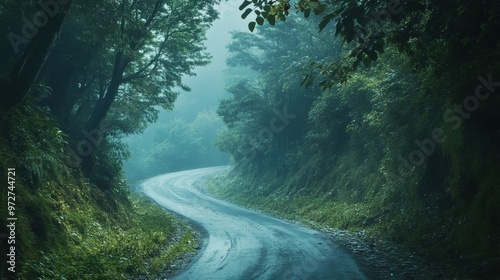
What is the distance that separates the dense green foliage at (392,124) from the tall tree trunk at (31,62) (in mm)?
6668

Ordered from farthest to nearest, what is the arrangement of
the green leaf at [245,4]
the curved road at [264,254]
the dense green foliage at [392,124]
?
1. the curved road at [264,254]
2. the dense green foliage at [392,124]
3. the green leaf at [245,4]

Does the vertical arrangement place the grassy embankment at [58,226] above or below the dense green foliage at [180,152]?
below

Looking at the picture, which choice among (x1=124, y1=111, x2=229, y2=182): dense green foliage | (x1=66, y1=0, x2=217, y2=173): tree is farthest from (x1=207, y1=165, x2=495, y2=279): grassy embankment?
(x1=124, y1=111, x2=229, y2=182): dense green foliage

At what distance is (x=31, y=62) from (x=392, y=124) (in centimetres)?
1285

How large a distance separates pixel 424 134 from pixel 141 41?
11984 mm

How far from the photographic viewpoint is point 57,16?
33.9 ft

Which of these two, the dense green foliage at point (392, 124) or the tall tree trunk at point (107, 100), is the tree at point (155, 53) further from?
the dense green foliage at point (392, 124)

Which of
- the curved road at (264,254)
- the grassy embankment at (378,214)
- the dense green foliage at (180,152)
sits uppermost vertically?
the dense green foliage at (180,152)

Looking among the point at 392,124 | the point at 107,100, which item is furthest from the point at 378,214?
the point at 107,100

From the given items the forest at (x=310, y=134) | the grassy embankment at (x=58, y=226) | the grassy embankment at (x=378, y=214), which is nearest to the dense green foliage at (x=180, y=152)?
the grassy embankment at (x=378, y=214)

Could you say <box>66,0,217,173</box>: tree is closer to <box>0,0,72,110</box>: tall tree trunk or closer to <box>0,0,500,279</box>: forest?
<box>0,0,500,279</box>: forest

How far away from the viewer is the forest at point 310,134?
843cm

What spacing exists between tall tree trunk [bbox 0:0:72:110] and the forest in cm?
4

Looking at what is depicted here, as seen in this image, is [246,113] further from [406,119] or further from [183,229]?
[406,119]
